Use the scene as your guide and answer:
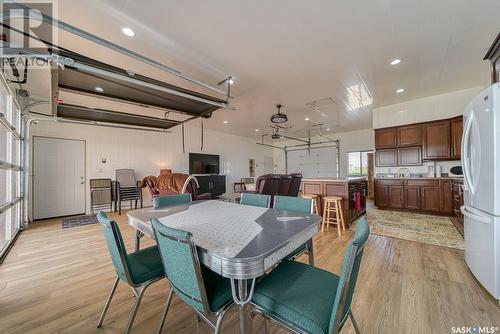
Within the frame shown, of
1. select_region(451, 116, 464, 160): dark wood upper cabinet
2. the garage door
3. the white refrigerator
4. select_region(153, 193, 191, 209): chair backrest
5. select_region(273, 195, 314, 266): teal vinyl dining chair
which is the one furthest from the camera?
the garage door

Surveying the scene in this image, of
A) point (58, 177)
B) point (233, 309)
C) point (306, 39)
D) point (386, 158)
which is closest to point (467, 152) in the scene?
point (306, 39)

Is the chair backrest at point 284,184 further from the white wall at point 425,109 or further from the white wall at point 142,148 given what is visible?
the white wall at point 142,148

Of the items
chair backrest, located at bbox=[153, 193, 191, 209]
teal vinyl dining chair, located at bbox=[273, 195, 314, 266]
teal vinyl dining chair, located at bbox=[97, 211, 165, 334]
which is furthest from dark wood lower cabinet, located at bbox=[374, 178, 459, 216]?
A: teal vinyl dining chair, located at bbox=[97, 211, 165, 334]

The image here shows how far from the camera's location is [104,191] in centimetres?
551

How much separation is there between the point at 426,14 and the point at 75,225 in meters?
6.97

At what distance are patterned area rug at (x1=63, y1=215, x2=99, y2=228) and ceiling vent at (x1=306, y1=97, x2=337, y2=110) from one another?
19.9 feet

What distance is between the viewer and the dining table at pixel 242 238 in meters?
0.86

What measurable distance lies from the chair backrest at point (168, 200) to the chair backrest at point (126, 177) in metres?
4.44

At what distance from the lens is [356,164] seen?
29.0ft

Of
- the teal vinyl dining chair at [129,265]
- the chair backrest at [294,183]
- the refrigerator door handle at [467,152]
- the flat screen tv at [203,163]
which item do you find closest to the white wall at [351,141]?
the chair backrest at [294,183]

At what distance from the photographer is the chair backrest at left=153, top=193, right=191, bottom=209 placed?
2.16 meters

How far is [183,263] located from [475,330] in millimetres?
2205

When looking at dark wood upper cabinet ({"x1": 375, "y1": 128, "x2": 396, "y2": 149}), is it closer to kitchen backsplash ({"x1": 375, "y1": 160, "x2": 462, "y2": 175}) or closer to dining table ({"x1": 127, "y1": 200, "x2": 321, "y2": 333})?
kitchen backsplash ({"x1": 375, "y1": 160, "x2": 462, "y2": 175})

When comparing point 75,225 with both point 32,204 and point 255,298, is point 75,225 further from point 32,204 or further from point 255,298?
point 255,298
